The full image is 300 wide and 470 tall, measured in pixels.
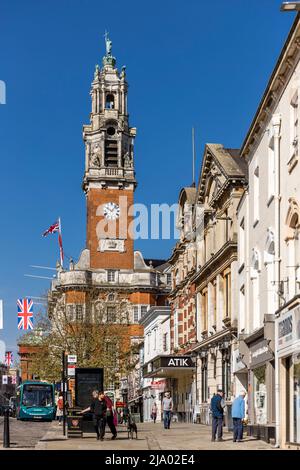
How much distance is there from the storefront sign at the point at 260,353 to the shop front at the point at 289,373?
8.85 ft

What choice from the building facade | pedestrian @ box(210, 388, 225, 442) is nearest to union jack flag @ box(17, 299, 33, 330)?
pedestrian @ box(210, 388, 225, 442)

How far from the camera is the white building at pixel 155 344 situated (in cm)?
7412

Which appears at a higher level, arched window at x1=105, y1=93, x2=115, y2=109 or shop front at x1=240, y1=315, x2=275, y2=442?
arched window at x1=105, y1=93, x2=115, y2=109

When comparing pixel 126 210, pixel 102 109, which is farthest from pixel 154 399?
pixel 102 109

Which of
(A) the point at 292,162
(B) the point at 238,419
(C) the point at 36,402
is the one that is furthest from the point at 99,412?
(C) the point at 36,402

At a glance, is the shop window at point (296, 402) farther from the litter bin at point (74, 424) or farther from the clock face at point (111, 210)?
the clock face at point (111, 210)

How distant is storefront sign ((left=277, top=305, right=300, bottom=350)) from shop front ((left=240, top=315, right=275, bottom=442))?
162 cm

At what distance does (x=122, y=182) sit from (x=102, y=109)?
9798mm

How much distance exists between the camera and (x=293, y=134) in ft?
86.0

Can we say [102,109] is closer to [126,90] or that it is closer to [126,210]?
[126,90]

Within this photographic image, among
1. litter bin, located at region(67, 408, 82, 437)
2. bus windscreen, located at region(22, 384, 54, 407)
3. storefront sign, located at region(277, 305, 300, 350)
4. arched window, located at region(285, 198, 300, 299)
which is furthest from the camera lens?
bus windscreen, located at region(22, 384, 54, 407)

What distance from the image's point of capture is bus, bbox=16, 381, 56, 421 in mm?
63625

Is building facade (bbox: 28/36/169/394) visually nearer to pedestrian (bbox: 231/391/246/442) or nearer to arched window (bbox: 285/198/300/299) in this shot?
pedestrian (bbox: 231/391/246/442)

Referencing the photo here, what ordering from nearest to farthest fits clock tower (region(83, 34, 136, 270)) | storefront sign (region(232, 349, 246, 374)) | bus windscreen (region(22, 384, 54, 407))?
storefront sign (region(232, 349, 246, 374))
bus windscreen (region(22, 384, 54, 407))
clock tower (region(83, 34, 136, 270))
